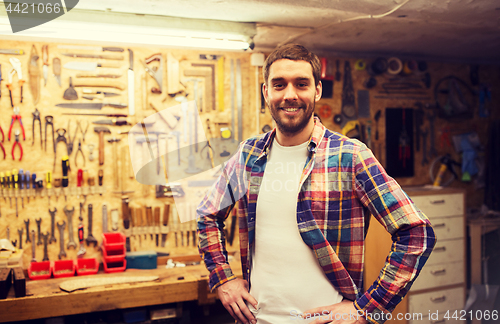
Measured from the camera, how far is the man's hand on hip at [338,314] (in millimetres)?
1265

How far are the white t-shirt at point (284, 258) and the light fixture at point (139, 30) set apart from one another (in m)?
1.54

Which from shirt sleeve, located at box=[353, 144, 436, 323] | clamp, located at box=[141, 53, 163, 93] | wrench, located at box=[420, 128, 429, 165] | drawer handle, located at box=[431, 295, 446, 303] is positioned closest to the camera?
shirt sleeve, located at box=[353, 144, 436, 323]

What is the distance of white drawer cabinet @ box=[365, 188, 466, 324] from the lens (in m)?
3.14

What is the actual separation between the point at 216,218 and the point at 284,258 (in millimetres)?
390

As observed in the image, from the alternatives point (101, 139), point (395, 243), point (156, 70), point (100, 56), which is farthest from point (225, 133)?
point (395, 243)

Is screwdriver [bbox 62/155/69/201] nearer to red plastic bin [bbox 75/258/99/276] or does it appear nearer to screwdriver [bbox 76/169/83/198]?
screwdriver [bbox 76/169/83/198]

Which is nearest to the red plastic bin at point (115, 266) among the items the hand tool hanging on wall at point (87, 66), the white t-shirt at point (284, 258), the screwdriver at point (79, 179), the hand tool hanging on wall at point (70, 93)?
the screwdriver at point (79, 179)

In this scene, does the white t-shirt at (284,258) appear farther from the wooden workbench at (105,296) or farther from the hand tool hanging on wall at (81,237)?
the hand tool hanging on wall at (81,237)

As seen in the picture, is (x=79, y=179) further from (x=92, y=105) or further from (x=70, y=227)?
(x=92, y=105)

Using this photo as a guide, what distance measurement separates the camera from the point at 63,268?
292cm

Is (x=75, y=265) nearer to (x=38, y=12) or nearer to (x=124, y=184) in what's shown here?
(x=124, y=184)

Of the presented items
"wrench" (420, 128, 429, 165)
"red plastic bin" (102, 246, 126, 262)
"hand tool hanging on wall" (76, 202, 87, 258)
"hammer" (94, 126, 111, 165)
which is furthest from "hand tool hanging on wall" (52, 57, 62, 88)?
"wrench" (420, 128, 429, 165)

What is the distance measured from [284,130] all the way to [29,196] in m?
2.41

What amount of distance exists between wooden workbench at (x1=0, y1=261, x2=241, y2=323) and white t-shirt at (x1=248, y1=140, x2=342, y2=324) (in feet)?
4.63
